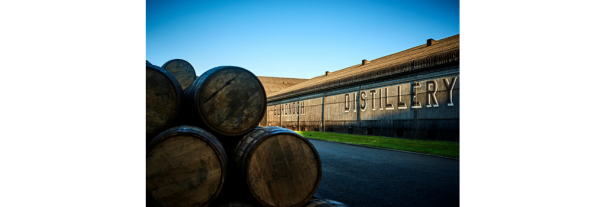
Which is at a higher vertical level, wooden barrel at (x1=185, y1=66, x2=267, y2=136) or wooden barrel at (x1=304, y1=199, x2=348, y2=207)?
wooden barrel at (x1=185, y1=66, x2=267, y2=136)

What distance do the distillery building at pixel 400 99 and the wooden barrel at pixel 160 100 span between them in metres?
9.88

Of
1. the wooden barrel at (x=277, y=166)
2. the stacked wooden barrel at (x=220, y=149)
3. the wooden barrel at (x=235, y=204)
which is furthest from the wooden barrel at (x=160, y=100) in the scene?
the wooden barrel at (x=235, y=204)

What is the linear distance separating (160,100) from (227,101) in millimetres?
554

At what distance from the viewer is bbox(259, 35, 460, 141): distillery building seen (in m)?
10.4

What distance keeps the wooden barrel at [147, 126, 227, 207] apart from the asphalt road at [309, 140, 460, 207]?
1.93 m

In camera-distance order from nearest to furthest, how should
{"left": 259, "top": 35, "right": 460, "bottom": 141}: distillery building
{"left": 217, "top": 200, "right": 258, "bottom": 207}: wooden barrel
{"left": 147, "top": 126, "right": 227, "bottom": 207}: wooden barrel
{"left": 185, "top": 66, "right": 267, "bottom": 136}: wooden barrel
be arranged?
{"left": 147, "top": 126, "right": 227, "bottom": 207}: wooden barrel
{"left": 217, "top": 200, "right": 258, "bottom": 207}: wooden barrel
{"left": 185, "top": 66, "right": 267, "bottom": 136}: wooden barrel
{"left": 259, "top": 35, "right": 460, "bottom": 141}: distillery building

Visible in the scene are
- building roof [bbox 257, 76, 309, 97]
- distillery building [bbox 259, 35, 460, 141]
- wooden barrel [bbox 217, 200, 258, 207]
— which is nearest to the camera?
wooden barrel [bbox 217, 200, 258, 207]

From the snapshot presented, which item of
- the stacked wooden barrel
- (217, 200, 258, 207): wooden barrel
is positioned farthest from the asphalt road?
(217, 200, 258, 207): wooden barrel

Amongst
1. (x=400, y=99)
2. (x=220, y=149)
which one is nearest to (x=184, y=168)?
(x=220, y=149)

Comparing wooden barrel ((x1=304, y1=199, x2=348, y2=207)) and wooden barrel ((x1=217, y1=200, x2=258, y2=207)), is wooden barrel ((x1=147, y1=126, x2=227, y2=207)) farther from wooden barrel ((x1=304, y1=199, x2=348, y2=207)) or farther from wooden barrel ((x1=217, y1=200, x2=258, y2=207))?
wooden barrel ((x1=304, y1=199, x2=348, y2=207))

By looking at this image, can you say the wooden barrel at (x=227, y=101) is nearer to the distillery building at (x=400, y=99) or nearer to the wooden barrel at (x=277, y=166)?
the wooden barrel at (x=277, y=166)

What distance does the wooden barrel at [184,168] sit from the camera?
205cm

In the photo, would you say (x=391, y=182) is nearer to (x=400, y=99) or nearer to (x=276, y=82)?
(x=400, y=99)

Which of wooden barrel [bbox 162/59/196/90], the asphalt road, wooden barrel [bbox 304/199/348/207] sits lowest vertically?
the asphalt road
